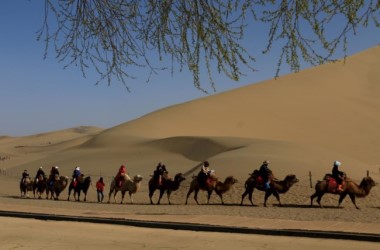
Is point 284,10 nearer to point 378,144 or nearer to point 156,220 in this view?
point 156,220

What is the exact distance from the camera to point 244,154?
125 ft

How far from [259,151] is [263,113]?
36.2 metres

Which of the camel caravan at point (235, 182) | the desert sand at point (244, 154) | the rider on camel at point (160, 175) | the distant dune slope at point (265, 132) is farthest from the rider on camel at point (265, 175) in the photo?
the distant dune slope at point (265, 132)

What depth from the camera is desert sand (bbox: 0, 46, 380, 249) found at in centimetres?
1395

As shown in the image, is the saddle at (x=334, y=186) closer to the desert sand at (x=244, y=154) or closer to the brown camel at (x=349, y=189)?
the brown camel at (x=349, y=189)

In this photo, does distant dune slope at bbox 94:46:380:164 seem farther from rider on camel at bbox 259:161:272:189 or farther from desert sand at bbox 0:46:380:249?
rider on camel at bbox 259:161:272:189

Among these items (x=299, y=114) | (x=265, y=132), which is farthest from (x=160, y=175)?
(x=299, y=114)

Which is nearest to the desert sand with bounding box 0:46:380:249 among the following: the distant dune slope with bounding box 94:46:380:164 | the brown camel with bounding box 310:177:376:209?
the distant dune slope with bounding box 94:46:380:164

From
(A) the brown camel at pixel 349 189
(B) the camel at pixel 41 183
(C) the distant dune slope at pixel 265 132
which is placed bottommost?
(A) the brown camel at pixel 349 189

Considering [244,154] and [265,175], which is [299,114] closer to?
[244,154]

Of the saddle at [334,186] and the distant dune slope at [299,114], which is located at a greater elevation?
the distant dune slope at [299,114]

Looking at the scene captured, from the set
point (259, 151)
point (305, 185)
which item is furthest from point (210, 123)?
point (305, 185)

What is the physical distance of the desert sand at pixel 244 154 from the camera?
13.9m

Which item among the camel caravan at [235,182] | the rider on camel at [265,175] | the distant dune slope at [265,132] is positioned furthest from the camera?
the distant dune slope at [265,132]
